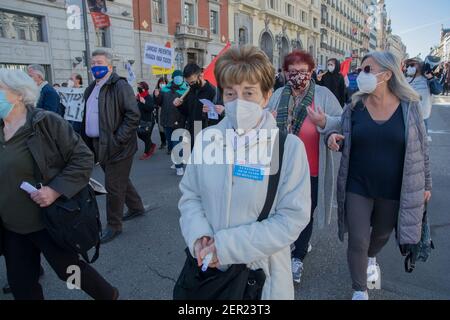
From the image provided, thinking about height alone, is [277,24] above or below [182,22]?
above

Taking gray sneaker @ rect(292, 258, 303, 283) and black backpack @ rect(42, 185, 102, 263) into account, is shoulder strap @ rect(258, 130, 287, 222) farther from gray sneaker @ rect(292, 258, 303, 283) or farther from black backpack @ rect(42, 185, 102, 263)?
gray sneaker @ rect(292, 258, 303, 283)

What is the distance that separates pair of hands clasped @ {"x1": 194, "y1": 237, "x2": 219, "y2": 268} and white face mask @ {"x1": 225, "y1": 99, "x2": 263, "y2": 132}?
546 millimetres

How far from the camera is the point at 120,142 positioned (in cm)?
374

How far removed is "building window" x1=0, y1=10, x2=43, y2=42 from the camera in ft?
54.9

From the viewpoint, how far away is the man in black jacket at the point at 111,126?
3.66 m

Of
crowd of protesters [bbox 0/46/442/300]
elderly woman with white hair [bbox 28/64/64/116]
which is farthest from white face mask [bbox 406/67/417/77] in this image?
elderly woman with white hair [bbox 28/64/64/116]

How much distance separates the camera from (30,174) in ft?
7.16

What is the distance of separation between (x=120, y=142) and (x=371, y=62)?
253 cm

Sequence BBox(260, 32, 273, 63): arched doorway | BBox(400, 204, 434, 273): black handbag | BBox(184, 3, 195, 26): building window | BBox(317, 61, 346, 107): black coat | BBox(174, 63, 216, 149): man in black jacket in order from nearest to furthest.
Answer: BBox(400, 204, 434, 273): black handbag < BBox(174, 63, 216, 149): man in black jacket < BBox(317, 61, 346, 107): black coat < BBox(184, 3, 195, 26): building window < BBox(260, 32, 273, 63): arched doorway

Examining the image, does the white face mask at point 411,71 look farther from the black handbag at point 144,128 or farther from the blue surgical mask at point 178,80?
the black handbag at point 144,128

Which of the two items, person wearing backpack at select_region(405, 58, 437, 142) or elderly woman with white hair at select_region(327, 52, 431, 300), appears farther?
person wearing backpack at select_region(405, 58, 437, 142)

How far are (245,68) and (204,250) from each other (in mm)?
850
